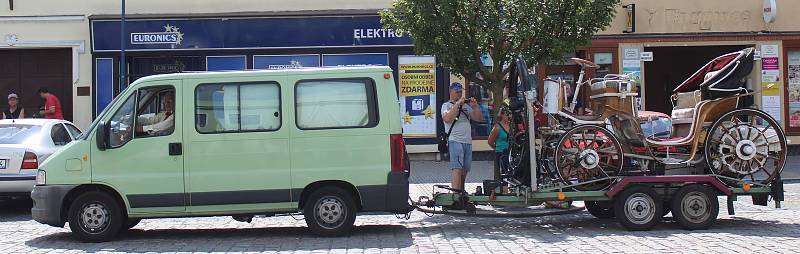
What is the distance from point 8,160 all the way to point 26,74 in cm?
Answer: 836

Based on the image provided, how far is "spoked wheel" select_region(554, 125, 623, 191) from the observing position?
8781 millimetres

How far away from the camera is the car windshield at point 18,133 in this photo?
10.7 meters

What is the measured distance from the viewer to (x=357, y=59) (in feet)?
56.0

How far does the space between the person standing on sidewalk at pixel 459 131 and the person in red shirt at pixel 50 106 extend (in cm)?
977

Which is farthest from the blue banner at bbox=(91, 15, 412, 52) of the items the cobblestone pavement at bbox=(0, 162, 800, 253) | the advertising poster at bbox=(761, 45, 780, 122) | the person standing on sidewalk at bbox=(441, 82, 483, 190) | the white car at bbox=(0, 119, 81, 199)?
the advertising poster at bbox=(761, 45, 780, 122)

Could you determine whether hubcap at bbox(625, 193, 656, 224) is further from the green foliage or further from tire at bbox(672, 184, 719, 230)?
the green foliage

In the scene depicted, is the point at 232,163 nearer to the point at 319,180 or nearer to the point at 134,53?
the point at 319,180

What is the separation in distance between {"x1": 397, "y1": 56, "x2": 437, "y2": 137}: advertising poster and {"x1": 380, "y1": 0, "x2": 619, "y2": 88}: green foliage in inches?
248

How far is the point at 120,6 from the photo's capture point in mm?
17266

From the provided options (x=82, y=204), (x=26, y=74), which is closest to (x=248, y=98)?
(x=82, y=204)

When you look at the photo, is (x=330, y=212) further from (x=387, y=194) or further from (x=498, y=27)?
(x=498, y=27)

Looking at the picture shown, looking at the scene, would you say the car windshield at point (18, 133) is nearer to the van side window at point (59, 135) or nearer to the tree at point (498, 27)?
the van side window at point (59, 135)

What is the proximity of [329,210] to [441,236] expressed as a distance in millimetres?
1298

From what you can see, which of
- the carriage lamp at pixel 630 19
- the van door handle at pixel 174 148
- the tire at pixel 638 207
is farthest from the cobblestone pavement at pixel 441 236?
the carriage lamp at pixel 630 19
